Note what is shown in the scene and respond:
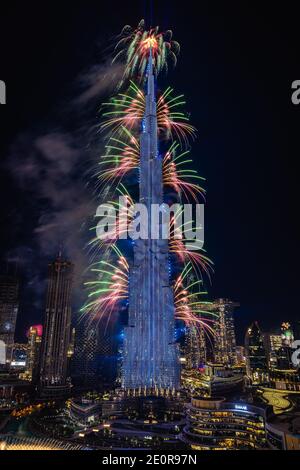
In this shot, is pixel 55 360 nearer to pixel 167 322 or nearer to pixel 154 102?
pixel 167 322

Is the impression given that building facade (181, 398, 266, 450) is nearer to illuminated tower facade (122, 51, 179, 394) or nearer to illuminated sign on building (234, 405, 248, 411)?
illuminated sign on building (234, 405, 248, 411)

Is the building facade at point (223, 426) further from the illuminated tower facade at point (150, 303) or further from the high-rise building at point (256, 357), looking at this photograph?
the high-rise building at point (256, 357)

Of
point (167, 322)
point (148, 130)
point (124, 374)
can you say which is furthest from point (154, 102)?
point (124, 374)

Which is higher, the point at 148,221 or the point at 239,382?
the point at 148,221

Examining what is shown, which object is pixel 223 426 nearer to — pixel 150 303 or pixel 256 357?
pixel 150 303

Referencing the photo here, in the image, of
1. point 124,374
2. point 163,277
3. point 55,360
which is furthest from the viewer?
point 55,360

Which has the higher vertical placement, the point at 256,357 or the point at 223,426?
the point at 256,357

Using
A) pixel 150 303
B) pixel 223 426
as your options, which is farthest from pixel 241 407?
pixel 150 303
